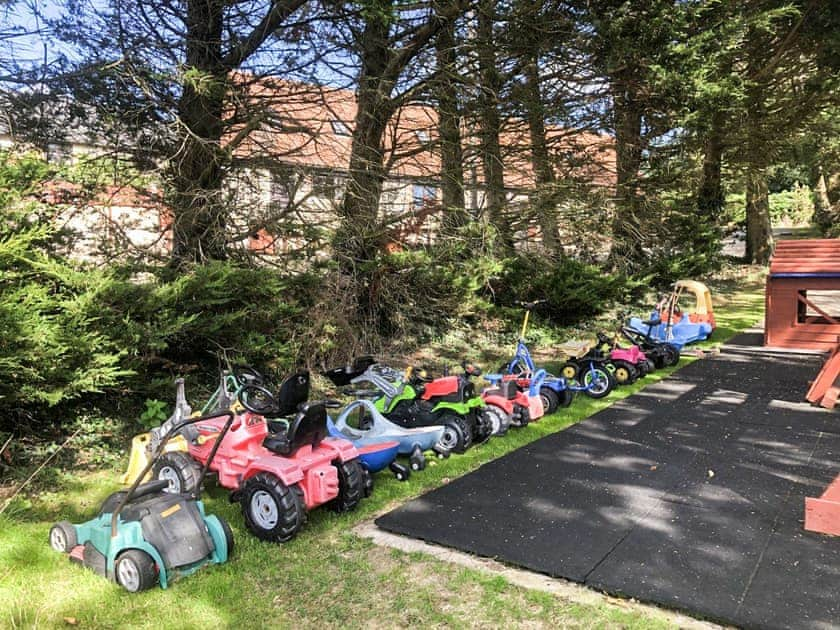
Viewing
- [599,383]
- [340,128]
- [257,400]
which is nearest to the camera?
[257,400]

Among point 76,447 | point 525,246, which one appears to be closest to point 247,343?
point 76,447

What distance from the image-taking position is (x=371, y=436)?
523 centimetres

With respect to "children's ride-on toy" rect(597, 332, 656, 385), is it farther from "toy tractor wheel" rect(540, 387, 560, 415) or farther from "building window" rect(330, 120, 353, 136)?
"building window" rect(330, 120, 353, 136)

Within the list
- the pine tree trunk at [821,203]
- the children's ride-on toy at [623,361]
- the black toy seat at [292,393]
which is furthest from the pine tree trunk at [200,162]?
the pine tree trunk at [821,203]

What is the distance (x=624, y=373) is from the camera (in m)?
8.72

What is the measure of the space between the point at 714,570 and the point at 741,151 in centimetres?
1665

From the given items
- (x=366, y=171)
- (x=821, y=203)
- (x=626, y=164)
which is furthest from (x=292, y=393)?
(x=821, y=203)

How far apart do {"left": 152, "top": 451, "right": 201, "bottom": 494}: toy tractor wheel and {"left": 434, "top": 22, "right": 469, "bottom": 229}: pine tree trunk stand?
5771mm

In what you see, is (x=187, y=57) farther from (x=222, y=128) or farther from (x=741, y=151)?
(x=741, y=151)

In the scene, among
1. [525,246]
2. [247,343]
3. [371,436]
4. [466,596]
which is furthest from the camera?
[525,246]

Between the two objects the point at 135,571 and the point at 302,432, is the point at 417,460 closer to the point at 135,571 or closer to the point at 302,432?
the point at 302,432

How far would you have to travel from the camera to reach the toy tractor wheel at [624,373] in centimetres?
871

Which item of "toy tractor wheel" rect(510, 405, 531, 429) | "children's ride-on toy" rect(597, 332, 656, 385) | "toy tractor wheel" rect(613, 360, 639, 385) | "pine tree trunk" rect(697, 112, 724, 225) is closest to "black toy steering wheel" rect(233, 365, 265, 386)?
"toy tractor wheel" rect(510, 405, 531, 429)

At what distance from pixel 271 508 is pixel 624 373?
603cm
